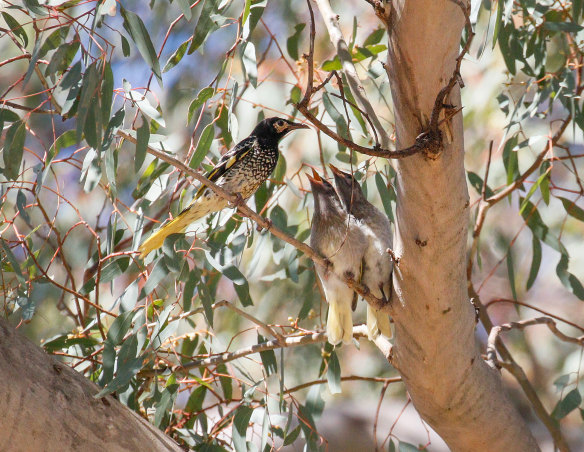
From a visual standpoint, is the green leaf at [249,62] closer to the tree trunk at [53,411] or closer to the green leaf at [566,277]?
the tree trunk at [53,411]

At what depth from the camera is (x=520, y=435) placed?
6.99 feet

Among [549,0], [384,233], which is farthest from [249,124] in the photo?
[549,0]

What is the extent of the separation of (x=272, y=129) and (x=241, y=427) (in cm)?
125

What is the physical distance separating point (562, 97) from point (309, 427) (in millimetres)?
1356

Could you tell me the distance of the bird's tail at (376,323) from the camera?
7.88ft

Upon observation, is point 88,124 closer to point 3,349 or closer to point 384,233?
point 3,349

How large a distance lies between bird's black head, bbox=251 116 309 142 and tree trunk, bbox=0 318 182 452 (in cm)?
155

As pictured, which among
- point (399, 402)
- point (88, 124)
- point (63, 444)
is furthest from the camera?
point (399, 402)

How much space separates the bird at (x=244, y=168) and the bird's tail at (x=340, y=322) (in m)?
0.52

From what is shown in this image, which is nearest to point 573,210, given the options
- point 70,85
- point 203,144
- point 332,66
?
point 332,66

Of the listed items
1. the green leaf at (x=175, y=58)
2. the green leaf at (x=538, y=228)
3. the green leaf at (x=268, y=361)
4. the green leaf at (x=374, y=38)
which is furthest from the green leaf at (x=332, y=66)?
the green leaf at (x=268, y=361)

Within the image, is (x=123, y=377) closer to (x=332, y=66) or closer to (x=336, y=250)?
(x=336, y=250)

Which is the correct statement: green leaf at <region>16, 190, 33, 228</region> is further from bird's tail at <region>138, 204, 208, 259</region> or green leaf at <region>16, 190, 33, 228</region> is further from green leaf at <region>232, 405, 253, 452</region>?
green leaf at <region>232, 405, 253, 452</region>

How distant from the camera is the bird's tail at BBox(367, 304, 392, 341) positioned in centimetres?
240
